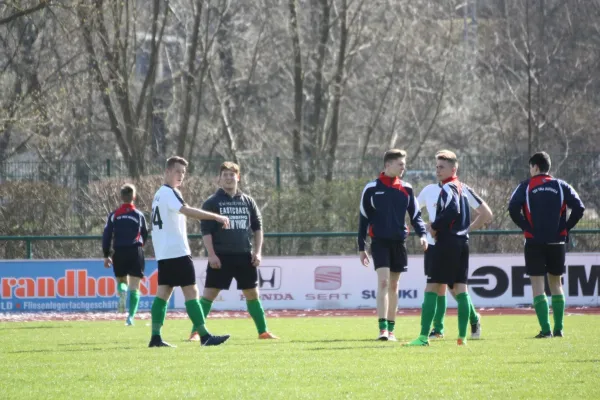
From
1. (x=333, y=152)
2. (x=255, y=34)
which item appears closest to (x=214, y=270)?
(x=333, y=152)

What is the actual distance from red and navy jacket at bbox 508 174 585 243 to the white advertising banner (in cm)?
858

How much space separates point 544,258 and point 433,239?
4.45ft

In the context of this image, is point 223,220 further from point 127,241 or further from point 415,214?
point 127,241

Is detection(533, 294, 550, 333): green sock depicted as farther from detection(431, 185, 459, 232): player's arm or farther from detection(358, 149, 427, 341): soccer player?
detection(431, 185, 459, 232): player's arm

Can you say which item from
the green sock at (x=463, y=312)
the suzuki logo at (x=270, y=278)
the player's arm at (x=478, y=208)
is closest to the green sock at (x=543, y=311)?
the player's arm at (x=478, y=208)

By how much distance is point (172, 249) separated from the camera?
1156cm

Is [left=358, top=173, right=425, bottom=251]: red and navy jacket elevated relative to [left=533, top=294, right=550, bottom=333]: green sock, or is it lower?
elevated

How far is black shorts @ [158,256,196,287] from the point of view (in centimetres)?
1155

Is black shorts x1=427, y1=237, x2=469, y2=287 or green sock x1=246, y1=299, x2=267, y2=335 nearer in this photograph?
black shorts x1=427, y1=237, x2=469, y2=287

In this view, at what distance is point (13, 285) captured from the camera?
21422 mm

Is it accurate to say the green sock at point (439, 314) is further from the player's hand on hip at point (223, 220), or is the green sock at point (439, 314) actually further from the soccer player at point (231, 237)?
the player's hand on hip at point (223, 220)

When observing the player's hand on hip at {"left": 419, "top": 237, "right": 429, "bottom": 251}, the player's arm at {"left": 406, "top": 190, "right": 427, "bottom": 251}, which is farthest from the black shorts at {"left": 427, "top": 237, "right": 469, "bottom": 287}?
the player's arm at {"left": 406, "top": 190, "right": 427, "bottom": 251}

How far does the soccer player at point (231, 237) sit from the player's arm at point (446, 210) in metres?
2.20

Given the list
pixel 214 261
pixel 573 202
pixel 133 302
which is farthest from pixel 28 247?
pixel 573 202
